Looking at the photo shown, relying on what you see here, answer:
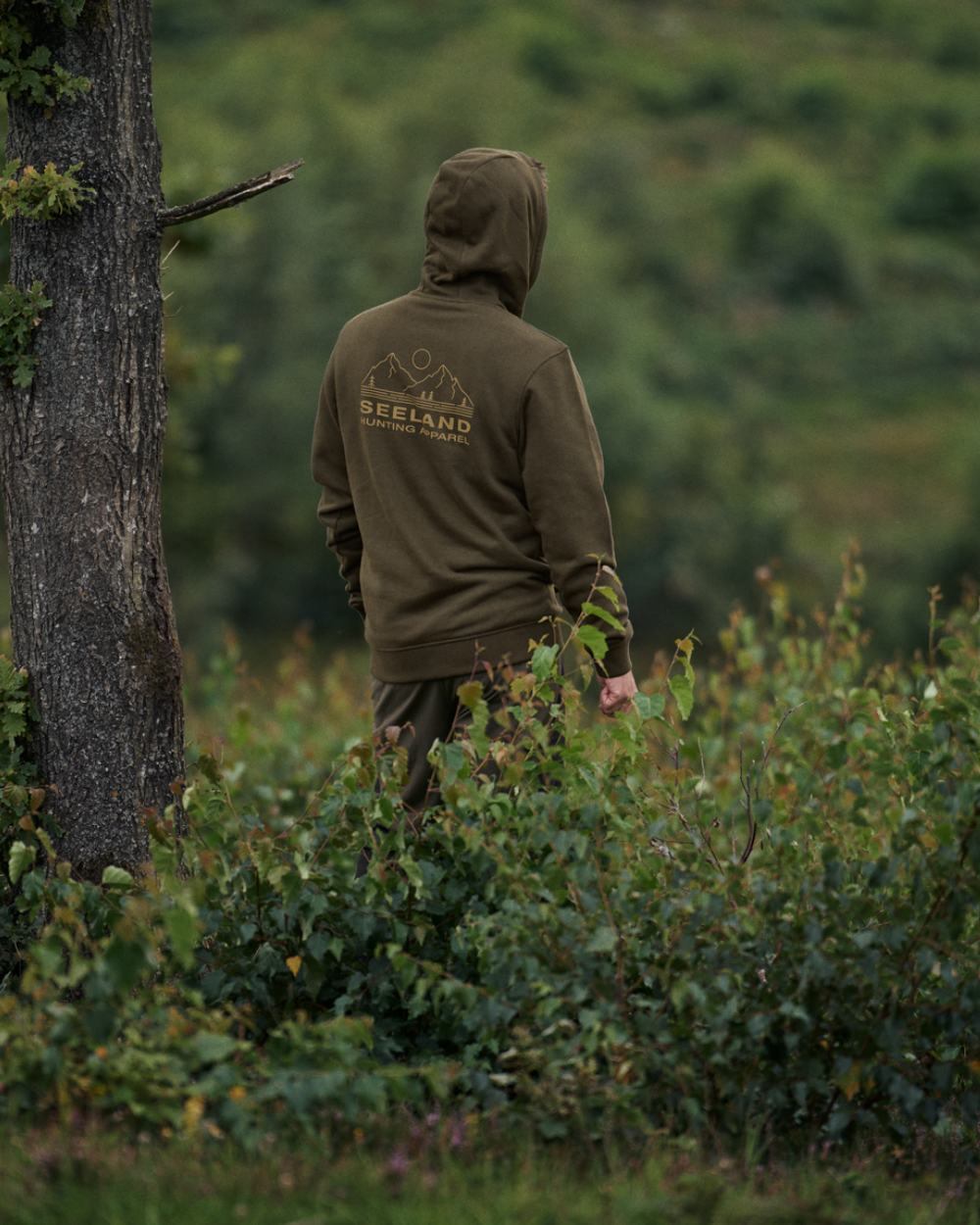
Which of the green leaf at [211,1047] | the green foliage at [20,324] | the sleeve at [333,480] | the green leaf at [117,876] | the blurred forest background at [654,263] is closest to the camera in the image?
the green leaf at [211,1047]

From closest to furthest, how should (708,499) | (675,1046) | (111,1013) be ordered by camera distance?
(111,1013)
(675,1046)
(708,499)

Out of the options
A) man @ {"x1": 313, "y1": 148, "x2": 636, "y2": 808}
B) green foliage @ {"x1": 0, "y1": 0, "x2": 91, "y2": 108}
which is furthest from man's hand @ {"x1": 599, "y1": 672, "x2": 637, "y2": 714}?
green foliage @ {"x1": 0, "y1": 0, "x2": 91, "y2": 108}

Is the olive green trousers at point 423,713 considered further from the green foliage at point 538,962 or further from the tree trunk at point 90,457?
the tree trunk at point 90,457

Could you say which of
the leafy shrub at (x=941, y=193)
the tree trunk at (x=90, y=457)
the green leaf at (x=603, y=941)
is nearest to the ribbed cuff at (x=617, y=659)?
the green leaf at (x=603, y=941)

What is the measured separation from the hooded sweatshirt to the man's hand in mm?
37

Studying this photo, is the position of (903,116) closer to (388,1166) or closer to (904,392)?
(904,392)

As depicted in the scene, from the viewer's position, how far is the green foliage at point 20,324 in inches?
181

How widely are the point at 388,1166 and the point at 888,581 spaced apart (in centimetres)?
5090

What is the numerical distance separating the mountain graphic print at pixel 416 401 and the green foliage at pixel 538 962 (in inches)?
31.1

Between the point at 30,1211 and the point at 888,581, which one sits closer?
the point at 30,1211

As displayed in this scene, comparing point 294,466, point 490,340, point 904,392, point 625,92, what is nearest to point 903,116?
point 625,92

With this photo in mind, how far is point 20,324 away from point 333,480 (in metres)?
1.03

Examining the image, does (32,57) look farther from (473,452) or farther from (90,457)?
(473,452)

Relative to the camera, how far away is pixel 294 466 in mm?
48656
